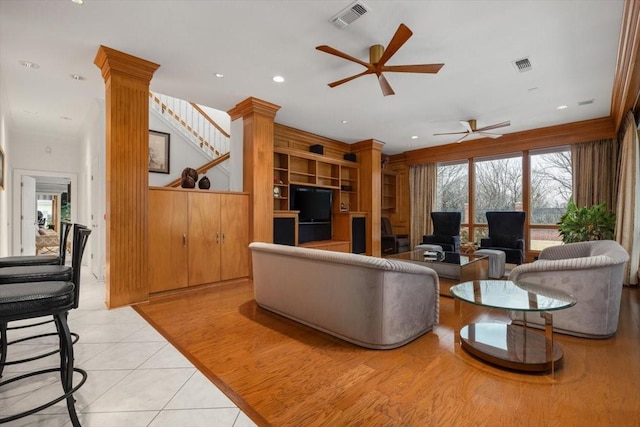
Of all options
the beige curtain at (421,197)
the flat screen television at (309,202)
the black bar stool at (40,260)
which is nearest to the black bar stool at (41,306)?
the black bar stool at (40,260)

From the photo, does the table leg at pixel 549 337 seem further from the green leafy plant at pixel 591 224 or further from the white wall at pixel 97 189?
the white wall at pixel 97 189

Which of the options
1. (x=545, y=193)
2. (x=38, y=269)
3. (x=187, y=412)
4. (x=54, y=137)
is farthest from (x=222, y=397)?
(x=54, y=137)

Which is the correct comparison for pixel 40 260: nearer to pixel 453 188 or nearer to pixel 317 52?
pixel 317 52

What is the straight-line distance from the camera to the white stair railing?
217 inches

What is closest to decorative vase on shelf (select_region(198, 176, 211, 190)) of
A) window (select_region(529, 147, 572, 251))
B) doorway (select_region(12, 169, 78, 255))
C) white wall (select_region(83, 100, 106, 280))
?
white wall (select_region(83, 100, 106, 280))

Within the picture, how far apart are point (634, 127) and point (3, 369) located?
7.29 m

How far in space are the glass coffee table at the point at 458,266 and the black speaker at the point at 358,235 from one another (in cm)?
201

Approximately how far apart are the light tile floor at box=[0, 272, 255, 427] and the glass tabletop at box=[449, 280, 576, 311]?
1.78 metres

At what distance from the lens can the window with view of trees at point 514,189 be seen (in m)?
5.88

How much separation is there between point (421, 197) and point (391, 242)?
153cm

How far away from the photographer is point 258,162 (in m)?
4.70

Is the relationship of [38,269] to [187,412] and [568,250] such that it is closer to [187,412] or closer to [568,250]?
[187,412]

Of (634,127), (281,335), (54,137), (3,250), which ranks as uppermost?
(54,137)

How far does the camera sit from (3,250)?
426cm
